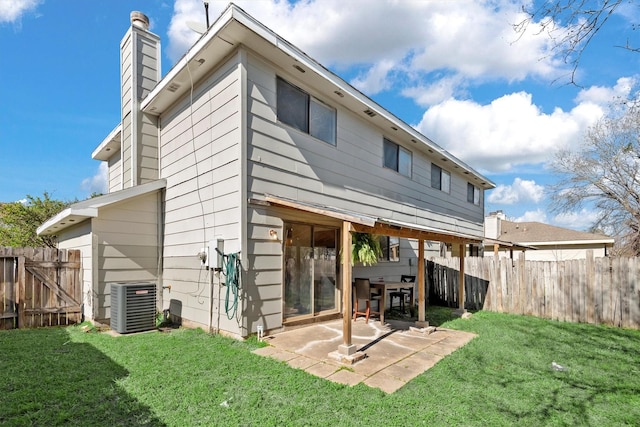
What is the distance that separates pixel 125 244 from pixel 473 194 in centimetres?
1388

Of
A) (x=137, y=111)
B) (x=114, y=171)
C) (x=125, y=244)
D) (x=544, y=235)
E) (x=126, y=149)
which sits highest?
(x=137, y=111)

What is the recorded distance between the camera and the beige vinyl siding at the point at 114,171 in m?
10.4

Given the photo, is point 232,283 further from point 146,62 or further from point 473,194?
point 473,194

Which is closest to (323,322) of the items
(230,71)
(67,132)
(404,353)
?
(404,353)

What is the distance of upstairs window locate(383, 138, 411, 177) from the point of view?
9555 millimetres

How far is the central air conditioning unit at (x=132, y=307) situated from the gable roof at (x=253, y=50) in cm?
404

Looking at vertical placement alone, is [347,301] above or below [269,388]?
above

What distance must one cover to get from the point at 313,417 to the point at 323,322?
3.85 metres

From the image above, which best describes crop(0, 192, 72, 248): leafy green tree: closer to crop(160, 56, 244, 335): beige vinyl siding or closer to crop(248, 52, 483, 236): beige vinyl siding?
crop(160, 56, 244, 335): beige vinyl siding

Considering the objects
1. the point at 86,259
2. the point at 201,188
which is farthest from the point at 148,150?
the point at 86,259

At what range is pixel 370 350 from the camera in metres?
5.08

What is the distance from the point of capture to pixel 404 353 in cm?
496

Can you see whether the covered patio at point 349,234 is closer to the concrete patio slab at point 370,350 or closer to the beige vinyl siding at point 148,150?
the concrete patio slab at point 370,350

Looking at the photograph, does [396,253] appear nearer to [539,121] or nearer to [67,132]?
[539,121]
